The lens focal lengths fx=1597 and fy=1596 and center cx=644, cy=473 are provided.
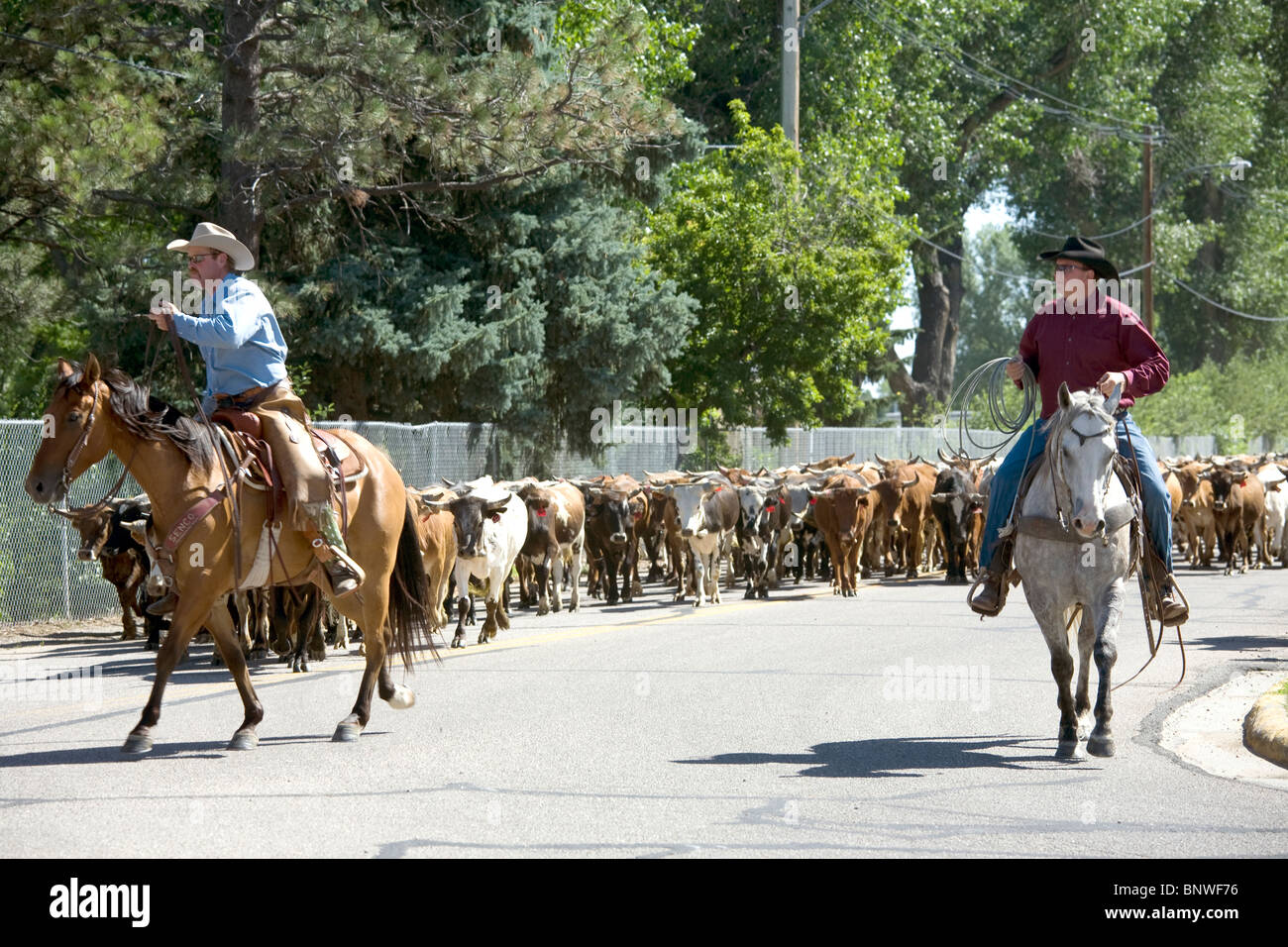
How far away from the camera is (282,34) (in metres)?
21.1

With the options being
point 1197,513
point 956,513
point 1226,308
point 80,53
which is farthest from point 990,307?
point 80,53

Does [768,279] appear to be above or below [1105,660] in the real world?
above

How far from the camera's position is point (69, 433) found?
366 inches

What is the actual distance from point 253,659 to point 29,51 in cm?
1053

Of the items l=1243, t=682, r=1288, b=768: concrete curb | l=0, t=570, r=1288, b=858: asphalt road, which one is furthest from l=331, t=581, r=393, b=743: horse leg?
l=1243, t=682, r=1288, b=768: concrete curb

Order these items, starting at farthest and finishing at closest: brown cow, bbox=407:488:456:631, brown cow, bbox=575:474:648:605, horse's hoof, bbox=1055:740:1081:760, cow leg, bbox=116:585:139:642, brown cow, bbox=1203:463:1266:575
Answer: brown cow, bbox=1203:463:1266:575, brown cow, bbox=575:474:648:605, cow leg, bbox=116:585:139:642, brown cow, bbox=407:488:456:631, horse's hoof, bbox=1055:740:1081:760

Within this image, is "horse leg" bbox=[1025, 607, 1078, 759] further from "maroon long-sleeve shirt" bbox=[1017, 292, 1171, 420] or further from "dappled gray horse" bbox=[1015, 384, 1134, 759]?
"maroon long-sleeve shirt" bbox=[1017, 292, 1171, 420]

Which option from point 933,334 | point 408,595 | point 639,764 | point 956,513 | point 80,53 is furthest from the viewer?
point 933,334

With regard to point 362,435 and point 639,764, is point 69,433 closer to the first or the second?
point 639,764

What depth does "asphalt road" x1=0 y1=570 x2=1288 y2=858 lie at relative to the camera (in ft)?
24.1

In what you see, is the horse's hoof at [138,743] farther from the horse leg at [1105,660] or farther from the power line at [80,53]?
the power line at [80,53]

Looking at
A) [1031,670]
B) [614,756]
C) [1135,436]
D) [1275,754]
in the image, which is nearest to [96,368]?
[614,756]

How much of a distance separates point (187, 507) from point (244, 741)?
1.48 metres

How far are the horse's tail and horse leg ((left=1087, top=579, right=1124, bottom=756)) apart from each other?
4.33 m
